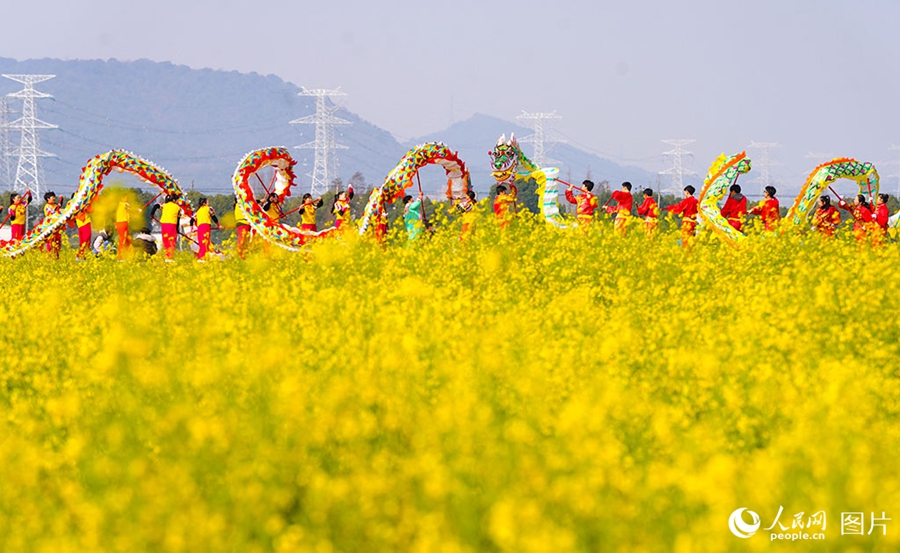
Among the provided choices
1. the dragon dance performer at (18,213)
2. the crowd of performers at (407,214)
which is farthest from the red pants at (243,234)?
the dragon dance performer at (18,213)

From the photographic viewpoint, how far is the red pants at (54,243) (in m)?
16.0

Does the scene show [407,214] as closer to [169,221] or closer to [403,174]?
[403,174]

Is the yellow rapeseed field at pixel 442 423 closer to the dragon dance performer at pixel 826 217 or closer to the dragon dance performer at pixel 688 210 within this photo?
the dragon dance performer at pixel 826 217

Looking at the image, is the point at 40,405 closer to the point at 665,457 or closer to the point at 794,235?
the point at 665,457

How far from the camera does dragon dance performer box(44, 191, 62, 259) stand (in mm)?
15945

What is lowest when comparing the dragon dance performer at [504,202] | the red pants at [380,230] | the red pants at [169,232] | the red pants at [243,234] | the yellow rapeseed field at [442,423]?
the red pants at [169,232]

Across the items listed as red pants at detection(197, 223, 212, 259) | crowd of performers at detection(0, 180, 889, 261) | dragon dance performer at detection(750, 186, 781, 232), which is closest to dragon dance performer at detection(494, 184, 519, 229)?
crowd of performers at detection(0, 180, 889, 261)

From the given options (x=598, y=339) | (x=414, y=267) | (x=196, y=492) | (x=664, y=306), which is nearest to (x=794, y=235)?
(x=664, y=306)

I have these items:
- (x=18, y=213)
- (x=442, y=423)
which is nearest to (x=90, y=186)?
(x=18, y=213)

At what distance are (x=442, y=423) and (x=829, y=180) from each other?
44.1 ft

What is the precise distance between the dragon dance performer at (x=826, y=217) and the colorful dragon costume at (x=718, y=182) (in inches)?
49.7

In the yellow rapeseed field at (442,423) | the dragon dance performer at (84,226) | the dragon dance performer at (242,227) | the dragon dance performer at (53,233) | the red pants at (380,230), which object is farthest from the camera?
the dragon dance performer at (53,233)

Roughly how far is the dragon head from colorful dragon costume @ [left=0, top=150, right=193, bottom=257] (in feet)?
17.6

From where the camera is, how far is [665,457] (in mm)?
4207
